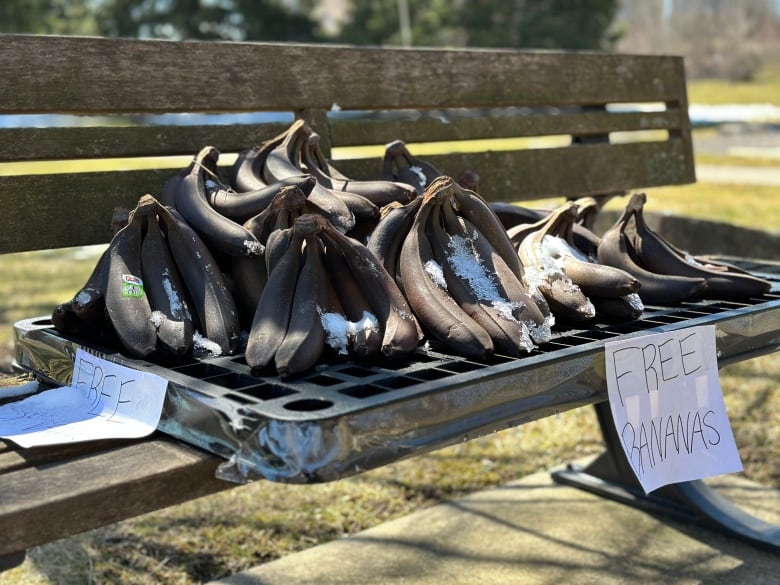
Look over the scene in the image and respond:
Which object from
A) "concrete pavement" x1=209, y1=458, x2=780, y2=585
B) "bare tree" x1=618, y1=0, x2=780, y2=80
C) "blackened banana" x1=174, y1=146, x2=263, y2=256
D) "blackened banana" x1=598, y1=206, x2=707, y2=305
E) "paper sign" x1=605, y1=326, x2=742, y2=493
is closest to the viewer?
"paper sign" x1=605, y1=326, x2=742, y2=493

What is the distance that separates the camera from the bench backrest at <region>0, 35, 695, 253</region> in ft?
7.25

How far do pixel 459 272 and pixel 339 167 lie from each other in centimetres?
108

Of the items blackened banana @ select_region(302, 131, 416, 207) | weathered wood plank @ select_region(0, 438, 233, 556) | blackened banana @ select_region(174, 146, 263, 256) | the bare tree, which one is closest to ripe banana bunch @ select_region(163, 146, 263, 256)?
blackened banana @ select_region(174, 146, 263, 256)

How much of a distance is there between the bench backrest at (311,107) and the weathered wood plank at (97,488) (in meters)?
1.04

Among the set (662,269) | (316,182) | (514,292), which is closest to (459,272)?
(514,292)

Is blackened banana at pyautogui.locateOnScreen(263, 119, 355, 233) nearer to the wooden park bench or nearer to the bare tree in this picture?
the wooden park bench

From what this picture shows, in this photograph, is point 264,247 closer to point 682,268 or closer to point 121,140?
point 121,140

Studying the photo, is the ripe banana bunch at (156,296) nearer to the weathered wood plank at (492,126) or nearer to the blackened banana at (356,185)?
the blackened banana at (356,185)

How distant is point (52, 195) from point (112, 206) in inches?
6.1

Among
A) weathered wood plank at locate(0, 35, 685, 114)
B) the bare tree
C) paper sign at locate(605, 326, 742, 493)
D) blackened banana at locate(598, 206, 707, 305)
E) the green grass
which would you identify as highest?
the bare tree

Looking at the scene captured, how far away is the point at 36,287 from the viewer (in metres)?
6.81

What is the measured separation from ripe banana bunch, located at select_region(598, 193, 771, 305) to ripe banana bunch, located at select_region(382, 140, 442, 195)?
460 mm

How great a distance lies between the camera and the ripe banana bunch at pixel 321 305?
4.75 feet

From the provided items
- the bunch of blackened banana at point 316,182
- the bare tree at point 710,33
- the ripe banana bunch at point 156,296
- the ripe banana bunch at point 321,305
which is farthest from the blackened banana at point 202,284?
the bare tree at point 710,33
